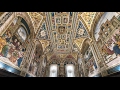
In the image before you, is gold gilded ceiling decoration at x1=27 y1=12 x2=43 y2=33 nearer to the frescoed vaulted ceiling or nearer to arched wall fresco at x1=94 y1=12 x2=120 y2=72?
the frescoed vaulted ceiling

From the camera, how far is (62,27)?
1077 cm

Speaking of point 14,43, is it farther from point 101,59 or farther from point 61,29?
point 101,59

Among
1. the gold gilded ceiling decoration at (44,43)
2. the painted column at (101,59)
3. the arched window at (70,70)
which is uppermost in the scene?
the gold gilded ceiling decoration at (44,43)

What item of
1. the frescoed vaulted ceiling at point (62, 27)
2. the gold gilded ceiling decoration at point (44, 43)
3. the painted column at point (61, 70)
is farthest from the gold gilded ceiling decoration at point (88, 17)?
the painted column at point (61, 70)

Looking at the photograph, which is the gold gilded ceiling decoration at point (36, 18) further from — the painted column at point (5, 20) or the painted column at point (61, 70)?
the painted column at point (61, 70)

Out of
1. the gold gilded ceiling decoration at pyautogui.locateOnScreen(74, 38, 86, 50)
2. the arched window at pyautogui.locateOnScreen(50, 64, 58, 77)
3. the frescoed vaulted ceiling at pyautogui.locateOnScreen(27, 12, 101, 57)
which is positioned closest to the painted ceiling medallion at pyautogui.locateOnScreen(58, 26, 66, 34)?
the frescoed vaulted ceiling at pyautogui.locateOnScreen(27, 12, 101, 57)

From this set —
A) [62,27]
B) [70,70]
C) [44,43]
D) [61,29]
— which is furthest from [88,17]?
[70,70]

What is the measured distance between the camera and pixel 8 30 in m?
5.80

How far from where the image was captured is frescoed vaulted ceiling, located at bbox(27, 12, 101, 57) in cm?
922

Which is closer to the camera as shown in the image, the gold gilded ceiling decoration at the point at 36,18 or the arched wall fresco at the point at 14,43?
the arched wall fresco at the point at 14,43

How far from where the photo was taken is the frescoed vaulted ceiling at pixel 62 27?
9219 millimetres
